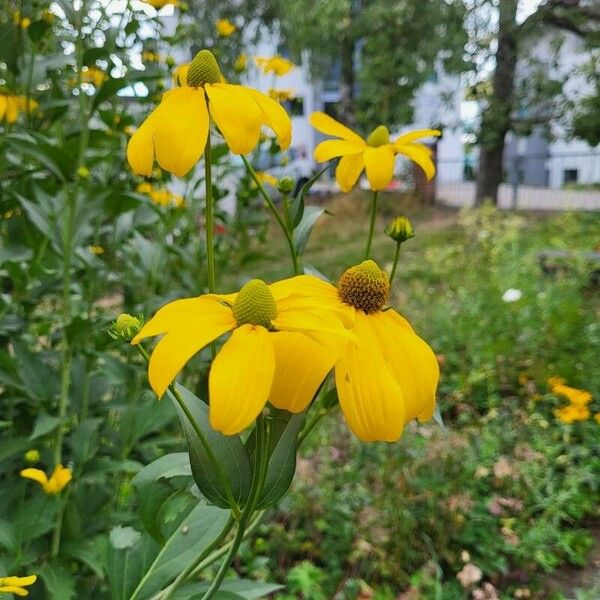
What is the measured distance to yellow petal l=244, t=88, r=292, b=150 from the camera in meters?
0.47

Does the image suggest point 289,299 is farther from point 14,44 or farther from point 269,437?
point 14,44

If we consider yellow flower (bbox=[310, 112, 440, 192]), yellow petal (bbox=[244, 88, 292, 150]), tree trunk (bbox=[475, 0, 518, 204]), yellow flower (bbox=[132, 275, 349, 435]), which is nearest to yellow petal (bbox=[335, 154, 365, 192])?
yellow flower (bbox=[310, 112, 440, 192])

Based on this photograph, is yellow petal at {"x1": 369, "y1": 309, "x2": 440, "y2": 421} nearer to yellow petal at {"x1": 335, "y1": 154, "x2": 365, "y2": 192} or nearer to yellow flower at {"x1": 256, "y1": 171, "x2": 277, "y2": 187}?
yellow petal at {"x1": 335, "y1": 154, "x2": 365, "y2": 192}

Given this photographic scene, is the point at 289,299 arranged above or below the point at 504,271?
above

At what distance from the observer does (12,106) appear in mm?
960

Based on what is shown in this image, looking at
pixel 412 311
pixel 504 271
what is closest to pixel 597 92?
pixel 504 271

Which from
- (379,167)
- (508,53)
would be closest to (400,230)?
(379,167)

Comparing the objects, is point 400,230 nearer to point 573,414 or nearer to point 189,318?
point 189,318

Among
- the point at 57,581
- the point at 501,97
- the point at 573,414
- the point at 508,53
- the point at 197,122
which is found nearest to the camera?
the point at 197,122

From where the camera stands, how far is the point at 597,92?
5363 mm

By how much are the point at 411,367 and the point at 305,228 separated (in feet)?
0.78

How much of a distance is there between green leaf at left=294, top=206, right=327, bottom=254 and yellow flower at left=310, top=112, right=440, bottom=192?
5 cm

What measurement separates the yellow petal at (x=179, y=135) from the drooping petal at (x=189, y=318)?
0.27 ft

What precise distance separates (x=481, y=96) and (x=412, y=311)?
3.67 meters
